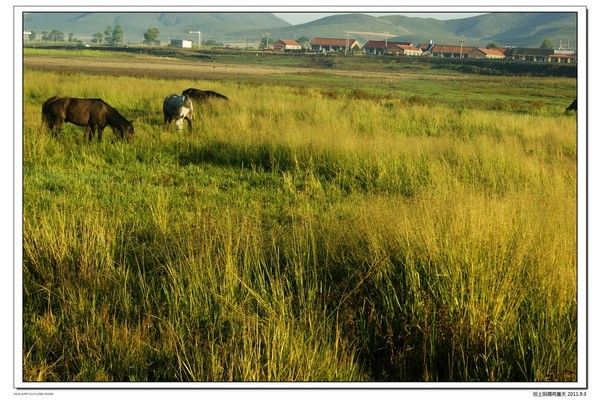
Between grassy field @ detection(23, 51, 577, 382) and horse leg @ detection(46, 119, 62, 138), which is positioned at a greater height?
horse leg @ detection(46, 119, 62, 138)

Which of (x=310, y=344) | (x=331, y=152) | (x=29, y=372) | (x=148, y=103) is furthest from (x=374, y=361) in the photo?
(x=148, y=103)

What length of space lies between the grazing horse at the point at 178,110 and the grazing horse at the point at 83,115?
2.06m

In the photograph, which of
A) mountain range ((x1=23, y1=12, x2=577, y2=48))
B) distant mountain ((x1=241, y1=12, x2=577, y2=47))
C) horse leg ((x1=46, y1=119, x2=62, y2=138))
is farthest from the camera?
horse leg ((x1=46, y1=119, x2=62, y2=138))

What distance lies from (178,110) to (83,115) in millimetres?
2675

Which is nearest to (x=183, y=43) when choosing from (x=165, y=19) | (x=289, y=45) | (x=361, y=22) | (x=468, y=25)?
(x=289, y=45)

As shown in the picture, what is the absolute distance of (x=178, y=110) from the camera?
51.8 ft

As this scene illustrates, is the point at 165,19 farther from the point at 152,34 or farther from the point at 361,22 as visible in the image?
the point at 152,34

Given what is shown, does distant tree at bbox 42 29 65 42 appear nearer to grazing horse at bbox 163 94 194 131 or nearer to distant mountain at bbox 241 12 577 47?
grazing horse at bbox 163 94 194 131

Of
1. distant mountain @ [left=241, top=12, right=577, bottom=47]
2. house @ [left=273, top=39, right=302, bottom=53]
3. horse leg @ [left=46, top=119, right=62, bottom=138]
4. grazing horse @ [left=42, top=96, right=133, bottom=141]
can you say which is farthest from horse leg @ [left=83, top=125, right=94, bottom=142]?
house @ [left=273, top=39, right=302, bottom=53]

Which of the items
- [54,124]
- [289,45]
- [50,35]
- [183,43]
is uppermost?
[183,43]

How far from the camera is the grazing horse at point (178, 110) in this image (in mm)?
15758

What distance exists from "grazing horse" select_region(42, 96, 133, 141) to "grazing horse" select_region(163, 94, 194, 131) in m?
2.06

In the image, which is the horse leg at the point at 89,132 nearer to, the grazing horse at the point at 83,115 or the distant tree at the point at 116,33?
the grazing horse at the point at 83,115

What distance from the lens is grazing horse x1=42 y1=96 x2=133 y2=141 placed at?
13.6m
